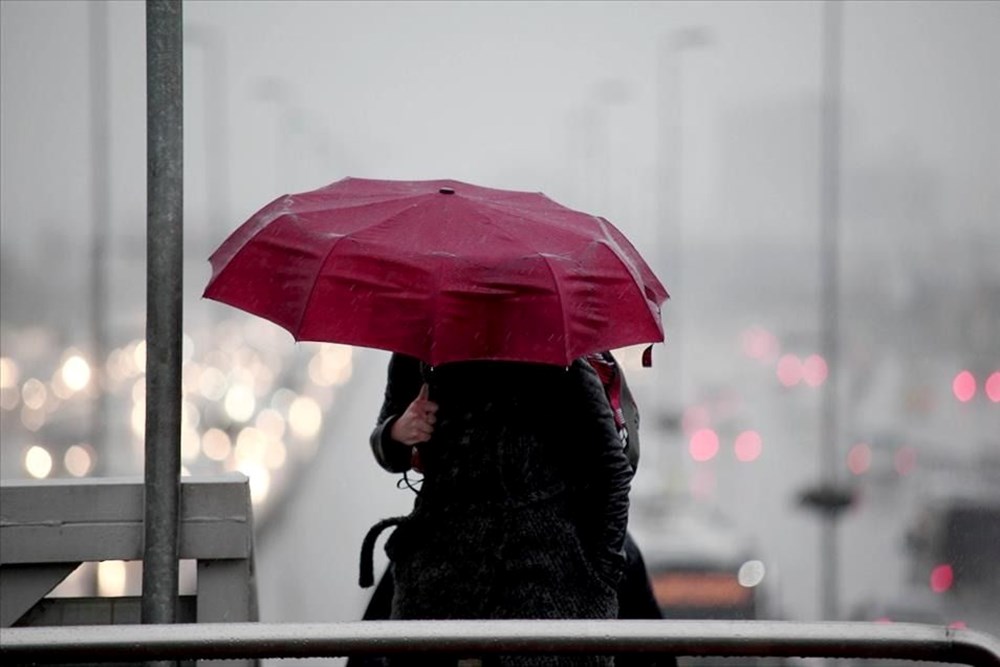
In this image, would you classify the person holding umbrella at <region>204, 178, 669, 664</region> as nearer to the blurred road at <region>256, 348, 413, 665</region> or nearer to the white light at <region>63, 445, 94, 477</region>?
the blurred road at <region>256, 348, 413, 665</region>

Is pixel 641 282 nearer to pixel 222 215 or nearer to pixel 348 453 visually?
pixel 222 215

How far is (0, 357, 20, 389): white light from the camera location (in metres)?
55.9

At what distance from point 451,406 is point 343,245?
470 mm

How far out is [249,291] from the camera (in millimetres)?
3523

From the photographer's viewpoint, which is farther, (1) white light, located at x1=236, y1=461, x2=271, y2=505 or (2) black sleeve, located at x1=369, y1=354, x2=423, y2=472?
(1) white light, located at x1=236, y1=461, x2=271, y2=505

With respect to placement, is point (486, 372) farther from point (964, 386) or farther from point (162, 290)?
point (964, 386)

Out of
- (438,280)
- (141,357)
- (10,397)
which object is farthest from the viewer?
(10,397)

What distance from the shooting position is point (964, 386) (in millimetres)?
53781

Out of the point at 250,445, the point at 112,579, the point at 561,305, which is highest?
the point at 561,305

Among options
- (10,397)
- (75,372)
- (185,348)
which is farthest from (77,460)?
(185,348)

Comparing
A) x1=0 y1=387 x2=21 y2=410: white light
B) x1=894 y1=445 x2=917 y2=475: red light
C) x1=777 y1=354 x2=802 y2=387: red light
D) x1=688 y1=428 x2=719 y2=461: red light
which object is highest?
x1=777 y1=354 x2=802 y2=387: red light

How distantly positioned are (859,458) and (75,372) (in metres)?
33.6

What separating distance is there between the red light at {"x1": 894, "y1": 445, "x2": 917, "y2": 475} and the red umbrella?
48490 mm

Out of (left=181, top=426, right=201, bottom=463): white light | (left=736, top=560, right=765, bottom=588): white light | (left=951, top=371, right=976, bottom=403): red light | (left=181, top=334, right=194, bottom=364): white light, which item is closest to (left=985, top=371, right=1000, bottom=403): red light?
(left=951, top=371, right=976, bottom=403): red light
